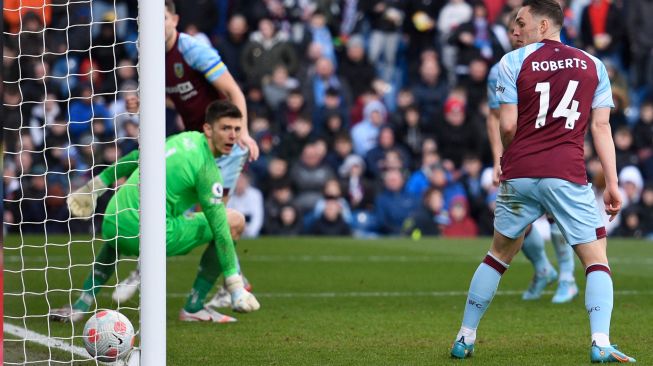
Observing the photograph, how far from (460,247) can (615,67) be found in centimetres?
566

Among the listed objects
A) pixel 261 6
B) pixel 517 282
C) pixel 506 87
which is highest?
pixel 506 87

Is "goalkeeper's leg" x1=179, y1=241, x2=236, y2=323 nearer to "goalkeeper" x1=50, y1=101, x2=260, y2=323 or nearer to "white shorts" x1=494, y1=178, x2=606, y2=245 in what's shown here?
"goalkeeper" x1=50, y1=101, x2=260, y2=323

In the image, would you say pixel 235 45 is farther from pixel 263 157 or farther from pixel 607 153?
pixel 607 153

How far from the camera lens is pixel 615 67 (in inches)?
760

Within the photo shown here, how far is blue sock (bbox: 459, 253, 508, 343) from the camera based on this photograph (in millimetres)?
6520

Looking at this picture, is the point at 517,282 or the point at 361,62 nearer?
the point at 517,282

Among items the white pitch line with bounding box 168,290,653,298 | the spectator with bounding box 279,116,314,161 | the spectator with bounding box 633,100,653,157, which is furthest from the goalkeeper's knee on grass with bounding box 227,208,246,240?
the spectator with bounding box 633,100,653,157

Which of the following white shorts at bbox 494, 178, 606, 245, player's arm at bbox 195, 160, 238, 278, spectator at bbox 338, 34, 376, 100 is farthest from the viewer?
spectator at bbox 338, 34, 376, 100

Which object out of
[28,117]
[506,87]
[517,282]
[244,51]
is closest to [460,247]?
[517,282]

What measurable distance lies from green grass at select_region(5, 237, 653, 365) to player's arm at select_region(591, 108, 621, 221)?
87cm

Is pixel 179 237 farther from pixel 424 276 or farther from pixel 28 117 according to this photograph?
pixel 28 117

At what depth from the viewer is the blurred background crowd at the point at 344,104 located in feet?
56.9

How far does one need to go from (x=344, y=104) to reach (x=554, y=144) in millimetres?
12605

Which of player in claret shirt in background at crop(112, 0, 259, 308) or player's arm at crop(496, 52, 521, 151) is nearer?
player's arm at crop(496, 52, 521, 151)
